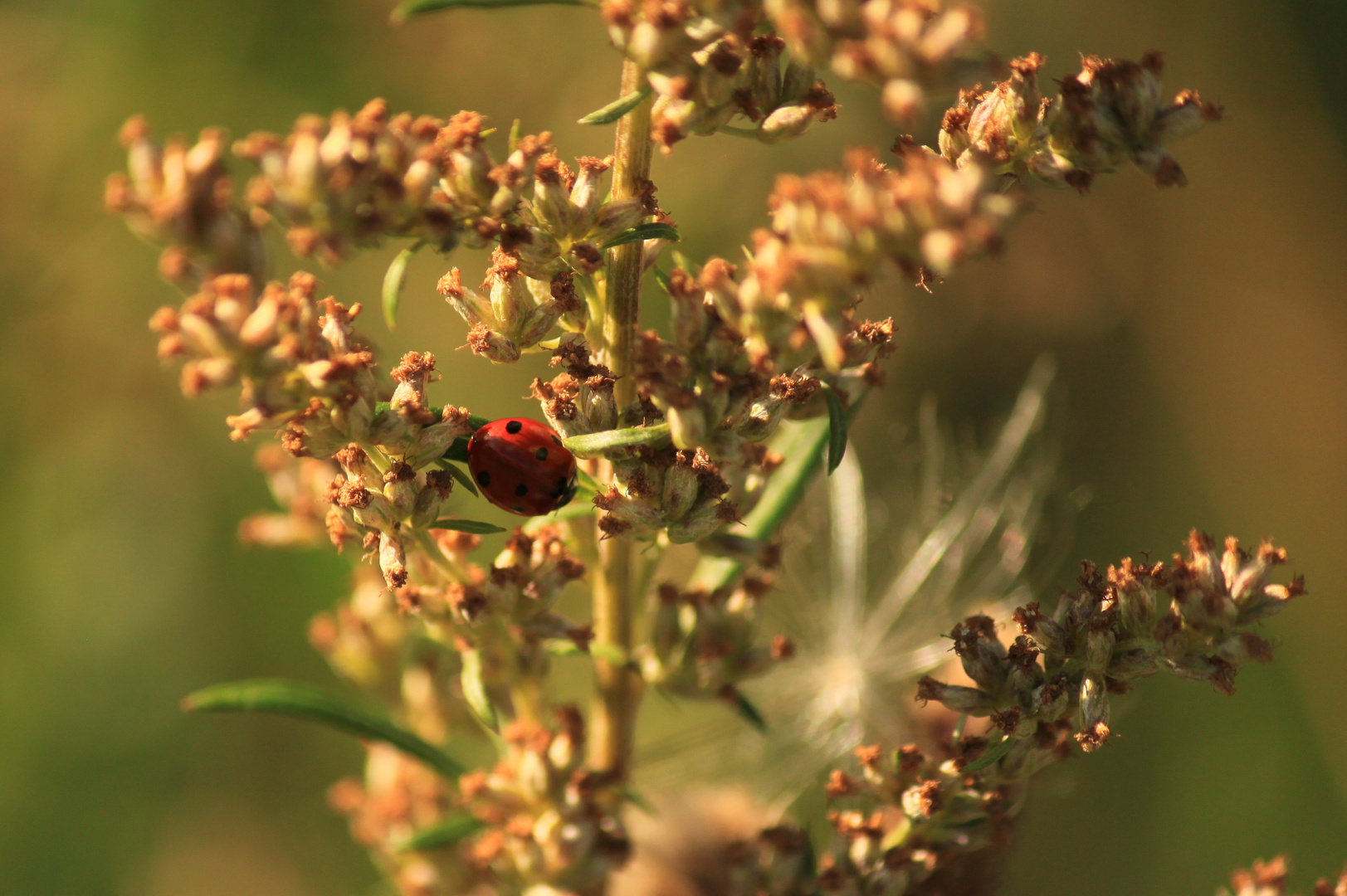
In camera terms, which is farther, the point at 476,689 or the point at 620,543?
the point at 620,543

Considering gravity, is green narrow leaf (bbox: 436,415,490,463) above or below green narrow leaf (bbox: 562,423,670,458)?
above

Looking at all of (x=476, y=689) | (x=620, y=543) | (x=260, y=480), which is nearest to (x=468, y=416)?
(x=620, y=543)

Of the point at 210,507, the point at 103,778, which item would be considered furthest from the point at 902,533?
the point at 103,778

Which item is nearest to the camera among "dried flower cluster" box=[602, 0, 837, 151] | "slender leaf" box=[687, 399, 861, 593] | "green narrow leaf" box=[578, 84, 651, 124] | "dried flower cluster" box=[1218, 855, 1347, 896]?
"dried flower cluster" box=[602, 0, 837, 151]

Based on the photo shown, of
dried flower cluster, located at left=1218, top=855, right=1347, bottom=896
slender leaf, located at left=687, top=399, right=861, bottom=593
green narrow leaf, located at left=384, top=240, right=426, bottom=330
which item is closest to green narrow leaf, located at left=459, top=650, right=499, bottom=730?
slender leaf, located at left=687, top=399, right=861, bottom=593

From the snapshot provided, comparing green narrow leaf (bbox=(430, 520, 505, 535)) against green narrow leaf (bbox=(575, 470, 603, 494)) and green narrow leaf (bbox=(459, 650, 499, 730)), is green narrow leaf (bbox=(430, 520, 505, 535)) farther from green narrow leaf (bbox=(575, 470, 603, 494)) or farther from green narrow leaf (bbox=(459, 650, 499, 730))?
green narrow leaf (bbox=(459, 650, 499, 730))

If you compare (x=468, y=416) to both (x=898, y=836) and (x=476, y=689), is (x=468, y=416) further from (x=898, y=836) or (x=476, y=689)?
(x=898, y=836)

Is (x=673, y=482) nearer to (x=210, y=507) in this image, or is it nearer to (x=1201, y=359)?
(x=210, y=507)
